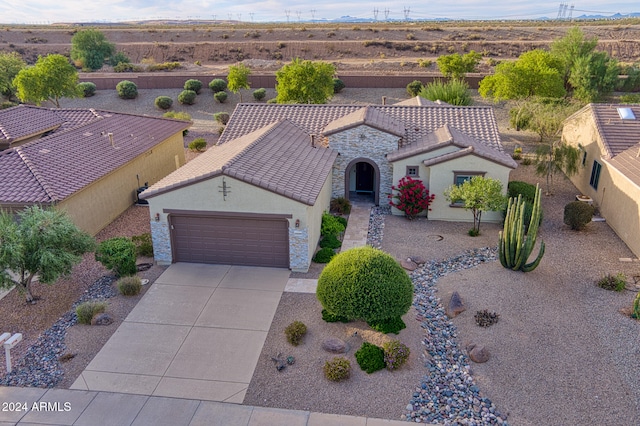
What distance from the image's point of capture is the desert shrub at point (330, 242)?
18297 mm

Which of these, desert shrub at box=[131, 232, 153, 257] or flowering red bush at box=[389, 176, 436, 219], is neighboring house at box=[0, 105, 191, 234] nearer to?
desert shrub at box=[131, 232, 153, 257]

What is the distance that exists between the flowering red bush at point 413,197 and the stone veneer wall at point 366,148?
1371mm

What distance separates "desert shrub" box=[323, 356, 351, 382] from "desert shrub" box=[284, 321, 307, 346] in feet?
4.29

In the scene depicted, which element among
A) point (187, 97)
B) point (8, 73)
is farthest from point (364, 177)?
point (8, 73)

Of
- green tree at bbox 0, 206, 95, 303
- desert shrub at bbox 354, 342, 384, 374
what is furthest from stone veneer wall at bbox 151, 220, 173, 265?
desert shrub at bbox 354, 342, 384, 374

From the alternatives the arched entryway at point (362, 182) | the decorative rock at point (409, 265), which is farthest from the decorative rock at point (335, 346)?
the arched entryway at point (362, 182)

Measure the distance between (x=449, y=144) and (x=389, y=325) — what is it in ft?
33.5

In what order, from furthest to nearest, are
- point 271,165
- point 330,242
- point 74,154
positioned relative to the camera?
point 74,154 → point 330,242 → point 271,165

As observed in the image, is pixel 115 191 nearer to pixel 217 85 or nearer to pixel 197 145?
pixel 197 145

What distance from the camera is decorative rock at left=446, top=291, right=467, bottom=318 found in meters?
13.8

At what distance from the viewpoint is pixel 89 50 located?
65188 mm

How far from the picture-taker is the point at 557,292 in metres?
15.0

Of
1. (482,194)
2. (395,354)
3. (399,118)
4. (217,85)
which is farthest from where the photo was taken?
(217,85)

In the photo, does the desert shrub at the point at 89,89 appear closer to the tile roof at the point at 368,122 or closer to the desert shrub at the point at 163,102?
the desert shrub at the point at 163,102
